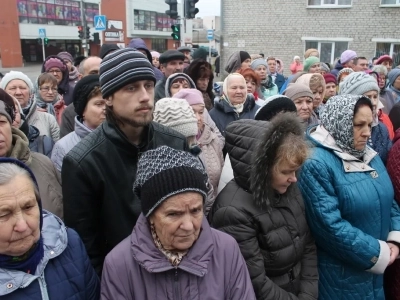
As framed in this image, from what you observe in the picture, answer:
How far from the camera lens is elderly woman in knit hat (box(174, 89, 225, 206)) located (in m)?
3.19

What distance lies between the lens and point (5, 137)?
89.4 inches

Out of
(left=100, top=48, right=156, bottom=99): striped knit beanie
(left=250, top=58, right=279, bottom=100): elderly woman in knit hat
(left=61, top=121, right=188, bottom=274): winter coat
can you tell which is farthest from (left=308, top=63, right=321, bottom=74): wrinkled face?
(left=61, top=121, right=188, bottom=274): winter coat

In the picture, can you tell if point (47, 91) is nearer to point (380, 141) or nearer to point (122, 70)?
point (122, 70)

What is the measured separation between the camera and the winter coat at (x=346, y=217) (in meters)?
2.39

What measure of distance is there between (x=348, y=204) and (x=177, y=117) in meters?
1.37

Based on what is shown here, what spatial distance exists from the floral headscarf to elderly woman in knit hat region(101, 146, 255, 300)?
3.85 ft

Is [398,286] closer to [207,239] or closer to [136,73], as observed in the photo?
[207,239]

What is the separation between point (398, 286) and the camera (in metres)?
2.88

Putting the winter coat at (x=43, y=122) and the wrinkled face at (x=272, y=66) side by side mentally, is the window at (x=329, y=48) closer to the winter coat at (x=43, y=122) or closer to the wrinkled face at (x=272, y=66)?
the wrinkled face at (x=272, y=66)

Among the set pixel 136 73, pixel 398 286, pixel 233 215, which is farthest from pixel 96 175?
pixel 398 286

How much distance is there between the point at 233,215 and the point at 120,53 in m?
1.19

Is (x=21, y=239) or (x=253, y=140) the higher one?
(x=253, y=140)

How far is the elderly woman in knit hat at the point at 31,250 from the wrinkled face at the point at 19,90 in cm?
256

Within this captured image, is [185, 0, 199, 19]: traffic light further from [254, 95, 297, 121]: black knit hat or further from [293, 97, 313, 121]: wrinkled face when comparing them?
[254, 95, 297, 121]: black knit hat
